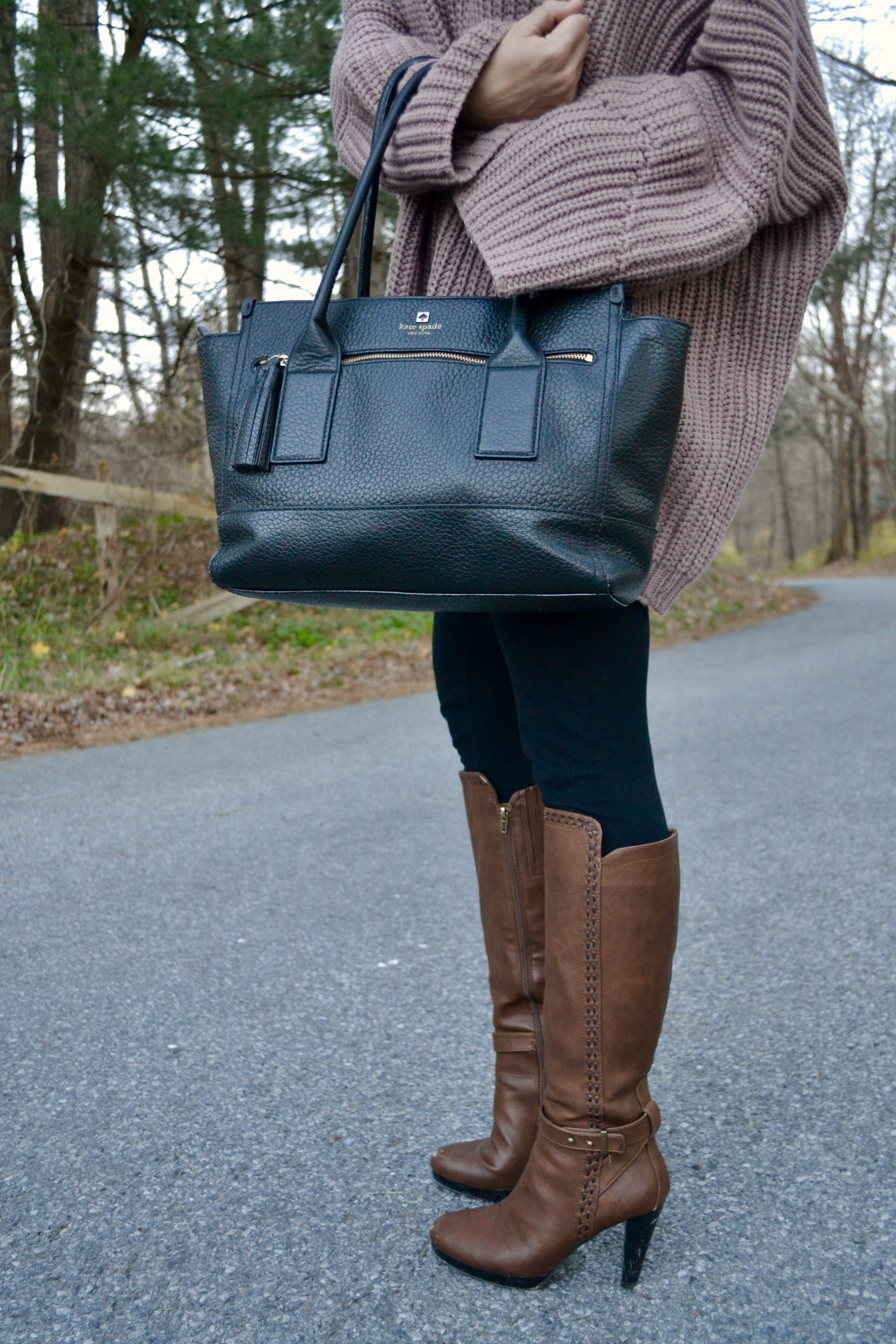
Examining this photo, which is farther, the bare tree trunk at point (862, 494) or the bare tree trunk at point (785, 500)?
the bare tree trunk at point (785, 500)

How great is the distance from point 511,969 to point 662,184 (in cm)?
95

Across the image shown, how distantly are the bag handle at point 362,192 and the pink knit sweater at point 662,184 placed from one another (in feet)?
0.05

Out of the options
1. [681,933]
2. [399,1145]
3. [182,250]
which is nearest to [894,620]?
[182,250]

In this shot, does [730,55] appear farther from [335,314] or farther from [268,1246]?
[268,1246]

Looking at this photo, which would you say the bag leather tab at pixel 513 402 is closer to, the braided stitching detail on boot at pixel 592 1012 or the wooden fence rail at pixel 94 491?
the braided stitching detail on boot at pixel 592 1012

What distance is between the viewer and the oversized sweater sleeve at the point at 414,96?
112 cm

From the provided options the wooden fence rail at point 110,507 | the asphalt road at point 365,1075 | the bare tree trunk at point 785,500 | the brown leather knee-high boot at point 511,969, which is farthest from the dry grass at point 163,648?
the bare tree trunk at point 785,500

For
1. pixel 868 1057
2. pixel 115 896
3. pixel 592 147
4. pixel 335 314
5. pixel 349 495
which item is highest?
pixel 592 147

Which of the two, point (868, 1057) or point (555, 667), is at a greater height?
point (555, 667)

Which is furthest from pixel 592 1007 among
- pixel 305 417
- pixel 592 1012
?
pixel 305 417

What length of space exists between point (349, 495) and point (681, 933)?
1.59 m

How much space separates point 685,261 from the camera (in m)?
1.09

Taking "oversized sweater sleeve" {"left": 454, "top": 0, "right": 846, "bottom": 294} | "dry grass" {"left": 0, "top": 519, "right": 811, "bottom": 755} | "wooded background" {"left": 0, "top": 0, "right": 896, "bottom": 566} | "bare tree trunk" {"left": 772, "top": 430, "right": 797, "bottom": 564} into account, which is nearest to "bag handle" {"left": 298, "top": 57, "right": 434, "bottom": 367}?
"oversized sweater sleeve" {"left": 454, "top": 0, "right": 846, "bottom": 294}

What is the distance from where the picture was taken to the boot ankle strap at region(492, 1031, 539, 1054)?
1.35 meters
